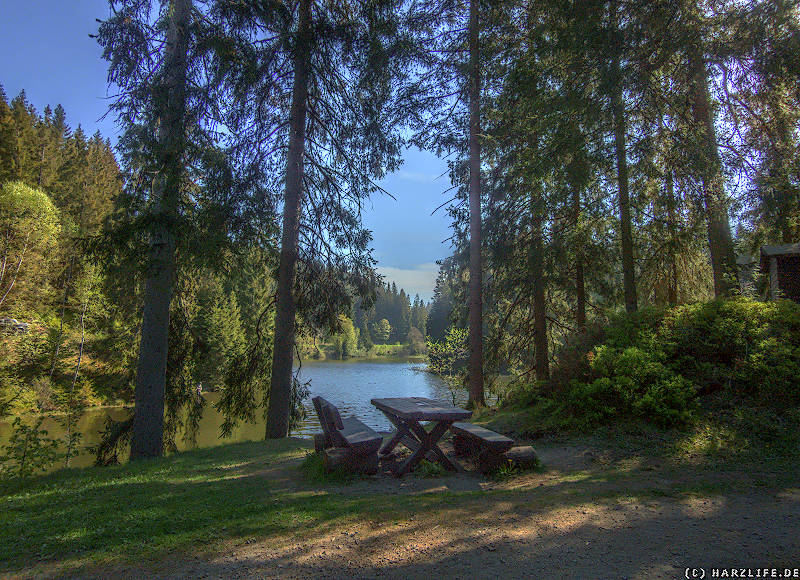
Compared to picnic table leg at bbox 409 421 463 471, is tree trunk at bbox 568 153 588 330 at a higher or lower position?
higher

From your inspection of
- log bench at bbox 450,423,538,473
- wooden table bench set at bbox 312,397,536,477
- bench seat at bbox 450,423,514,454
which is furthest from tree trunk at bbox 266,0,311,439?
log bench at bbox 450,423,538,473

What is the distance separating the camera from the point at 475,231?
1107cm

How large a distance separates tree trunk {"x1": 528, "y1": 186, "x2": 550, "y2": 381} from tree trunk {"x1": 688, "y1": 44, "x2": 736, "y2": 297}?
3383 mm

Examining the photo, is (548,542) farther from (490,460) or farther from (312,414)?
(312,414)

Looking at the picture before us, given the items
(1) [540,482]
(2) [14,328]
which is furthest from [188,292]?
(2) [14,328]

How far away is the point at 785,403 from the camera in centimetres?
522

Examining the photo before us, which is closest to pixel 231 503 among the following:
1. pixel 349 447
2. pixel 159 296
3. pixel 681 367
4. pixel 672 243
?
pixel 349 447

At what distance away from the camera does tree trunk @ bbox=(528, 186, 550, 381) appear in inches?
406

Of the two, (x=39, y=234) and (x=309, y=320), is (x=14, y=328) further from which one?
(x=309, y=320)

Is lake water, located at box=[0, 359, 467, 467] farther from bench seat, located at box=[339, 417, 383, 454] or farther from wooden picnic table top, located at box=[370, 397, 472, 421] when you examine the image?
wooden picnic table top, located at box=[370, 397, 472, 421]

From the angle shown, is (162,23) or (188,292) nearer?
(162,23)

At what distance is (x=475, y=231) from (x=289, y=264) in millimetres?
5055

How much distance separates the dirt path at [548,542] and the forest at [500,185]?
2698 millimetres

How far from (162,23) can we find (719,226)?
11.9 meters
